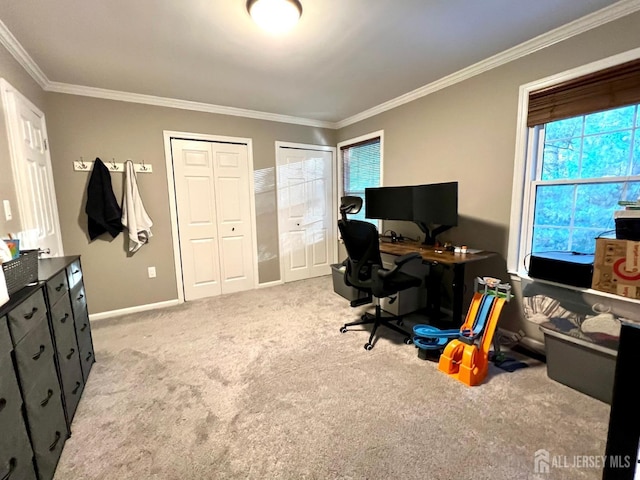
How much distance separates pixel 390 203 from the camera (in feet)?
Answer: 10.4

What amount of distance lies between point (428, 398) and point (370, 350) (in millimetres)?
624

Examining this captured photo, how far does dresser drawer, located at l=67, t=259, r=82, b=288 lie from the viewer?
1.83m

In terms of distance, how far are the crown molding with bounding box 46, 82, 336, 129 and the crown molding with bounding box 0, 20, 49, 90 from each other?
0.56 feet

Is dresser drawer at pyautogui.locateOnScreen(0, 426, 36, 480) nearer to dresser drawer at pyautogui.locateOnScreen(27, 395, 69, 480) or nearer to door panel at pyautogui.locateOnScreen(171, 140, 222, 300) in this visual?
dresser drawer at pyautogui.locateOnScreen(27, 395, 69, 480)

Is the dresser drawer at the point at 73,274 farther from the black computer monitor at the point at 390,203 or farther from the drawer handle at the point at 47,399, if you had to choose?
the black computer monitor at the point at 390,203

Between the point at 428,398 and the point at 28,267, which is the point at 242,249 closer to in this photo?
the point at 28,267

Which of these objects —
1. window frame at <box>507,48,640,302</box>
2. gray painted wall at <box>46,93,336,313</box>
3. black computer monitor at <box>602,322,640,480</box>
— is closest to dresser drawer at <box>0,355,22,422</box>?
black computer monitor at <box>602,322,640,480</box>

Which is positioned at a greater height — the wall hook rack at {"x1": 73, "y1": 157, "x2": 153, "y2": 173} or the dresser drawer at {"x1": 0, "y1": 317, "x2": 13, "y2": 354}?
the wall hook rack at {"x1": 73, "y1": 157, "x2": 153, "y2": 173}

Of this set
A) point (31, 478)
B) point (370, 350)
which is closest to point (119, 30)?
point (31, 478)

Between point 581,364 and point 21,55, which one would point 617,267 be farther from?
point 21,55

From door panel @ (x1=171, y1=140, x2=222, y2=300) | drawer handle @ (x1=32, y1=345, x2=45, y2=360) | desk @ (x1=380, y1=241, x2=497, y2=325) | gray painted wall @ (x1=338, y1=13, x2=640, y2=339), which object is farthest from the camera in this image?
door panel @ (x1=171, y1=140, x2=222, y2=300)

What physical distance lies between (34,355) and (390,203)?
2952 millimetres

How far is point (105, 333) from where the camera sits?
2.73 metres

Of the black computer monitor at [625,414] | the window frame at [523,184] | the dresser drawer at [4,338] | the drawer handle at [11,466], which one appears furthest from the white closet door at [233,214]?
the black computer monitor at [625,414]
